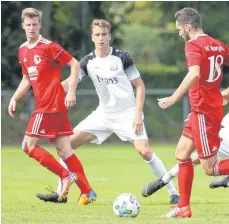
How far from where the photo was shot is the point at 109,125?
36.5ft

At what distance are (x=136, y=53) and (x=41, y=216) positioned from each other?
112 feet

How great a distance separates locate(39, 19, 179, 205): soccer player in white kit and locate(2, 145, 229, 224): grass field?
540 mm

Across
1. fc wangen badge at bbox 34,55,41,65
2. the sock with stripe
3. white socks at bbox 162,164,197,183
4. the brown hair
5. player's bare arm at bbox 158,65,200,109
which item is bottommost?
white socks at bbox 162,164,197,183

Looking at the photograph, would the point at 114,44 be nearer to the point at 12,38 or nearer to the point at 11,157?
the point at 12,38

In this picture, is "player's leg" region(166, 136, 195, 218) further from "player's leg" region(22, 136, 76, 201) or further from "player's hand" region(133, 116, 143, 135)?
"player's leg" region(22, 136, 76, 201)

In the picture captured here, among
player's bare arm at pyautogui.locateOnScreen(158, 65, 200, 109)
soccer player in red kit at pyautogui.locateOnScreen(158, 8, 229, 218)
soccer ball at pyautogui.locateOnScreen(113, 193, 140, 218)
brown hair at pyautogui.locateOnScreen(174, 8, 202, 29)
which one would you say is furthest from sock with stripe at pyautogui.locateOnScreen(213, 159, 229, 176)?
brown hair at pyautogui.locateOnScreen(174, 8, 202, 29)

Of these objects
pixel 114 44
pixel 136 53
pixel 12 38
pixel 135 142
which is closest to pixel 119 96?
pixel 135 142

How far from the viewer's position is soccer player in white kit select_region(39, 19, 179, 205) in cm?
1062

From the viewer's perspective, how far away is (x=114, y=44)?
29.2m

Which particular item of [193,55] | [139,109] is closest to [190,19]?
[193,55]

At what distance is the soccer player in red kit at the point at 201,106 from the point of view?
28.8 ft

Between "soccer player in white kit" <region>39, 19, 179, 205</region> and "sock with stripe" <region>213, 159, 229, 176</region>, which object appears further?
"soccer player in white kit" <region>39, 19, 179, 205</region>

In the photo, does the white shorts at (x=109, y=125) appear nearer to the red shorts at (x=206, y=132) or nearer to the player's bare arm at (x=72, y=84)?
the player's bare arm at (x=72, y=84)

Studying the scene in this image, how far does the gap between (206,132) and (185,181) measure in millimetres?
518
